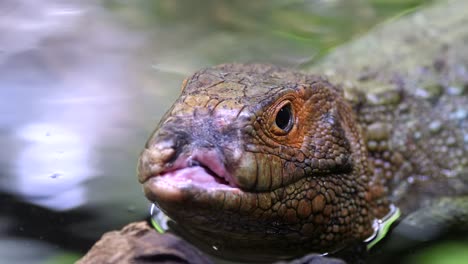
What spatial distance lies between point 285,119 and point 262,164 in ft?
1.32

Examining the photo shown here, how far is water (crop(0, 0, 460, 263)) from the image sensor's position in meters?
3.72

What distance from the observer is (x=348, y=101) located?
395cm

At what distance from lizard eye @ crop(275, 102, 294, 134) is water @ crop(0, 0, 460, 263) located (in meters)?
1.02

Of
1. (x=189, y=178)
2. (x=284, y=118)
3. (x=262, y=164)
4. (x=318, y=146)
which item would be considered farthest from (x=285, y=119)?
(x=189, y=178)

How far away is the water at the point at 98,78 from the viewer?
3725mm

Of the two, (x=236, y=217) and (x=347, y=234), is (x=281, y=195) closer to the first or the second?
(x=236, y=217)

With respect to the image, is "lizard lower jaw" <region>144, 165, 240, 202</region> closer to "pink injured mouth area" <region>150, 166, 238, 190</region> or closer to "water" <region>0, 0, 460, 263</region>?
"pink injured mouth area" <region>150, 166, 238, 190</region>

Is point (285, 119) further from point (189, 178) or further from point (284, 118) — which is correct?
point (189, 178)

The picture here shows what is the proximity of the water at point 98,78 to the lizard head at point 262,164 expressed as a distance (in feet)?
2.62

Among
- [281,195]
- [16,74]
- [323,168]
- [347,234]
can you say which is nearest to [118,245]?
[281,195]

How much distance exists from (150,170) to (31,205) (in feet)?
4.14

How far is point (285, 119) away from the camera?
3262mm

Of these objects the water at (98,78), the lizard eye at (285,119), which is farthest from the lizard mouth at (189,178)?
the water at (98,78)

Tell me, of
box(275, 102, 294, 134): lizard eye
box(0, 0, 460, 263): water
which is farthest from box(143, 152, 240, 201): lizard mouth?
box(0, 0, 460, 263): water
